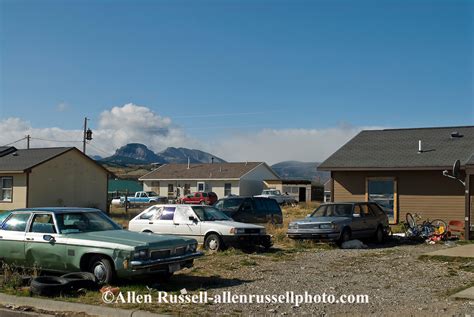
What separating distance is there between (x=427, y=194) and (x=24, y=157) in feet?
79.0

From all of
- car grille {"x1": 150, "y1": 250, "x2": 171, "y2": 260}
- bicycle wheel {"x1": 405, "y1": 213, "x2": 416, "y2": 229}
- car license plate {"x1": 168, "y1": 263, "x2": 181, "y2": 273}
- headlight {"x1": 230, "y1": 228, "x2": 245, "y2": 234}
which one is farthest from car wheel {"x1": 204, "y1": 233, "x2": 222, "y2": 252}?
bicycle wheel {"x1": 405, "y1": 213, "x2": 416, "y2": 229}

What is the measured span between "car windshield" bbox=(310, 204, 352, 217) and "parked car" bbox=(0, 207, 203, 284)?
8.96 metres

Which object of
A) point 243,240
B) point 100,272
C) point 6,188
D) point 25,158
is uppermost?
point 25,158

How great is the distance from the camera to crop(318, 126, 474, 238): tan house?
77.3ft

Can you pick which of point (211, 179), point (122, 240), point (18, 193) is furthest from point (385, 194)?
point (211, 179)

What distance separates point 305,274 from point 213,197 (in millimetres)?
39521

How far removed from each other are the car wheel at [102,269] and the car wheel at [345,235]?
9.51 m

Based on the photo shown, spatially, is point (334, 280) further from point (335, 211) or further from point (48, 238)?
point (335, 211)

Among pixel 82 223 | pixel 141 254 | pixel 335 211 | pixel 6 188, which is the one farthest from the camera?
pixel 6 188

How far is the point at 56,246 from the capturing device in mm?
10617

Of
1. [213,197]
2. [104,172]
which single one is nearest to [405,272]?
[104,172]

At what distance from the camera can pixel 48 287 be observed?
9.45 m

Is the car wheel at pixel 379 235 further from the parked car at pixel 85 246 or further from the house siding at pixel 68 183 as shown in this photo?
the house siding at pixel 68 183

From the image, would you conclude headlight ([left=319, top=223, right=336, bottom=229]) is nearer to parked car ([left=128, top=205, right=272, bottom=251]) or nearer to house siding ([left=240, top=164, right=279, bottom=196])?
parked car ([left=128, top=205, right=272, bottom=251])
